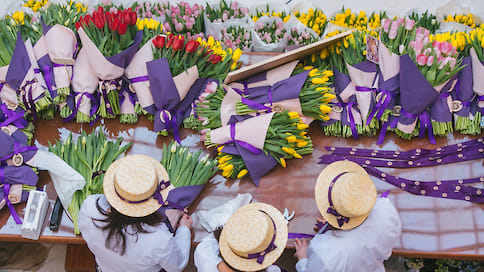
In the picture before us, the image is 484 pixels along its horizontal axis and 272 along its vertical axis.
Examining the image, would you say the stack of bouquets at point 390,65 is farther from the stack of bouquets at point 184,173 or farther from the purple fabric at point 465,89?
the stack of bouquets at point 184,173

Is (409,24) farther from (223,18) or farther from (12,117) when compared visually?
(12,117)

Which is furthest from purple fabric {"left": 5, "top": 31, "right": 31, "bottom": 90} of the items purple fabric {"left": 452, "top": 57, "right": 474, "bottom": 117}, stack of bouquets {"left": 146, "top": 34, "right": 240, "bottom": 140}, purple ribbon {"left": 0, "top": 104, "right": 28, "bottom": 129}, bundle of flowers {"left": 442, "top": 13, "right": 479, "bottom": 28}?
bundle of flowers {"left": 442, "top": 13, "right": 479, "bottom": 28}

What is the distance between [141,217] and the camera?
210 centimetres

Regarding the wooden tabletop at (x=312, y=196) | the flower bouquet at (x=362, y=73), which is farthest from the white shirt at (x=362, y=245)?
the flower bouquet at (x=362, y=73)

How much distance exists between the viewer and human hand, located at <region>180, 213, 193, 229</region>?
7.43 feet

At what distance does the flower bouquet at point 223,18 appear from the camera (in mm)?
2926

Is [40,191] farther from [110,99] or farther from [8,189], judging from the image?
[110,99]

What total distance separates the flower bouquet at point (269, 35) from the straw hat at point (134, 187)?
1.15 metres

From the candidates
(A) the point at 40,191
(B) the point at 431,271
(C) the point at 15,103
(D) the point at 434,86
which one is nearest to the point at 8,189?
(A) the point at 40,191

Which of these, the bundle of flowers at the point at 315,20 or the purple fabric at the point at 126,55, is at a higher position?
the bundle of flowers at the point at 315,20

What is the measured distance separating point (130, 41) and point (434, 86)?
166 centimetres

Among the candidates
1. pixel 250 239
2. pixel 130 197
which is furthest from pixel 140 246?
pixel 250 239

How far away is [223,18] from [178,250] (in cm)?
159

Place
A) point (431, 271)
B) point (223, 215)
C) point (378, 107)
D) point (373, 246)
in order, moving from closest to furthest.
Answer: point (373, 246) → point (223, 215) → point (378, 107) → point (431, 271)
